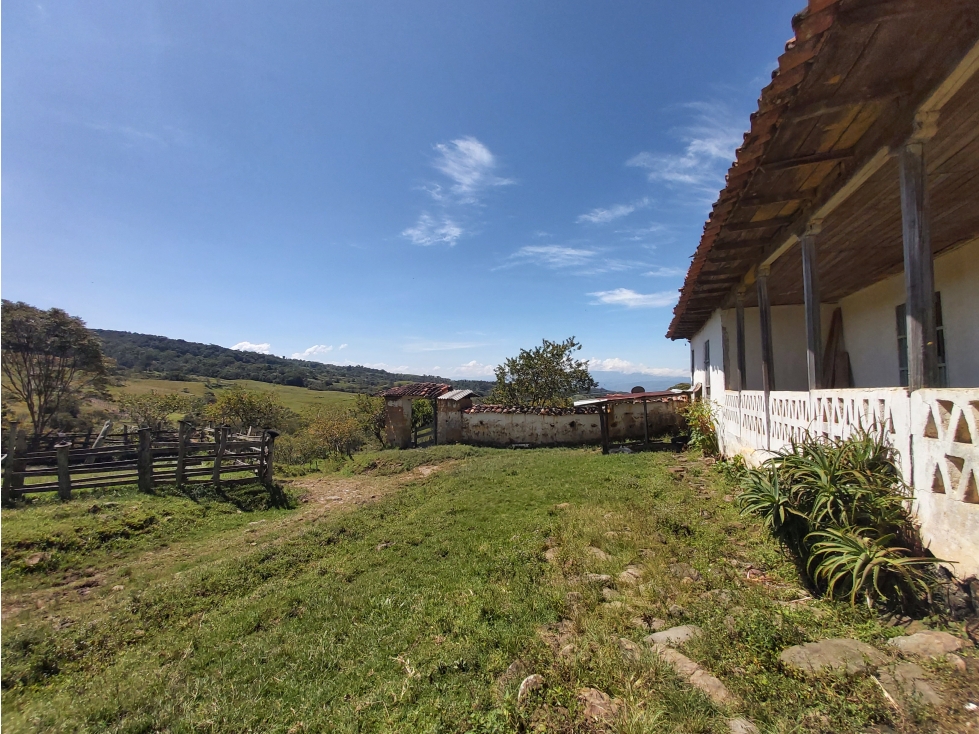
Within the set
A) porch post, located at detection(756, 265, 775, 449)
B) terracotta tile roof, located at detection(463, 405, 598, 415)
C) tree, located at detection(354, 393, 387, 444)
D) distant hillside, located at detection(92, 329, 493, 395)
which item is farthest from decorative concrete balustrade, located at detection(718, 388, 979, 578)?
distant hillside, located at detection(92, 329, 493, 395)

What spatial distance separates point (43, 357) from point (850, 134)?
33.2 metres

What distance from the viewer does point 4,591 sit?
5613 mm

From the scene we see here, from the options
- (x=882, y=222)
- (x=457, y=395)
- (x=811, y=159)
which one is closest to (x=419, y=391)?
(x=457, y=395)

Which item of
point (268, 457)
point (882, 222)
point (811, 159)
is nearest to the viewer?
point (811, 159)

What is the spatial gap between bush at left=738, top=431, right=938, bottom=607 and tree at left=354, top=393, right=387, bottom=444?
1951 cm

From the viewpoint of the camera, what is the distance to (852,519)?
3088 millimetres

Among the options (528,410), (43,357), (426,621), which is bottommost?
(426,621)

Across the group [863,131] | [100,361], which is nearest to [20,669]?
[863,131]

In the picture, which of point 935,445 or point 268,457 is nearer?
point 935,445

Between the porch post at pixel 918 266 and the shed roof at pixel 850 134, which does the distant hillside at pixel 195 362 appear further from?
the porch post at pixel 918 266

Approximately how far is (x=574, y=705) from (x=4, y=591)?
24.6ft

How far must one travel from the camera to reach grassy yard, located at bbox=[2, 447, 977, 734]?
2453 mm

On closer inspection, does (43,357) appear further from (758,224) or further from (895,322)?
(895,322)

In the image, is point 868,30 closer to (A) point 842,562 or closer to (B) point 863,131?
(B) point 863,131
